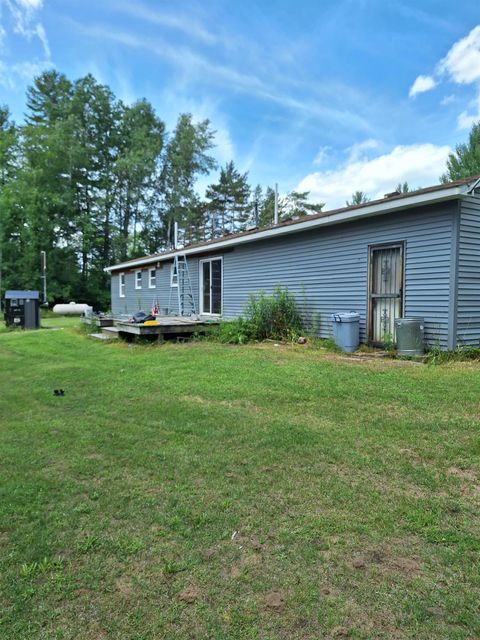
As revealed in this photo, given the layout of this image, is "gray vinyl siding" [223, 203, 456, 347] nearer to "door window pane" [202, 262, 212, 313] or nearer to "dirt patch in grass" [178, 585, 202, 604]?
"door window pane" [202, 262, 212, 313]

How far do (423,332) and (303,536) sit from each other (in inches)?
225

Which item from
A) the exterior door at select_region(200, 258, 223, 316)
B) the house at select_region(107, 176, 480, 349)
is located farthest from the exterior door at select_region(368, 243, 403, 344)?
the exterior door at select_region(200, 258, 223, 316)

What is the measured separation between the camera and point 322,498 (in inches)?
96.1

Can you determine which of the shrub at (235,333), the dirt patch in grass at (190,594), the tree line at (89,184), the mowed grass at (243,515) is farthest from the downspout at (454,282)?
the tree line at (89,184)

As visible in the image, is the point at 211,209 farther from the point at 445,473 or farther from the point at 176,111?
the point at 445,473

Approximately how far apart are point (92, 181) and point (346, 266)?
1060 inches

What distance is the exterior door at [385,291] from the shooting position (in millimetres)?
7508

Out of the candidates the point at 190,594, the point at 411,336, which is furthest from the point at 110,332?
the point at 190,594

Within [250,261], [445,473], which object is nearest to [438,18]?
[250,261]

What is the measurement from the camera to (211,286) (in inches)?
523

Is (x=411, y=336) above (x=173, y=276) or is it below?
below

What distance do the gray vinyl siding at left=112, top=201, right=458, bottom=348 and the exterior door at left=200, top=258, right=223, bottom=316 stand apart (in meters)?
0.39

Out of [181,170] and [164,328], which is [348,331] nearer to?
[164,328]

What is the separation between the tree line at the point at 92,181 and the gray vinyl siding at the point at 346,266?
19.5m
